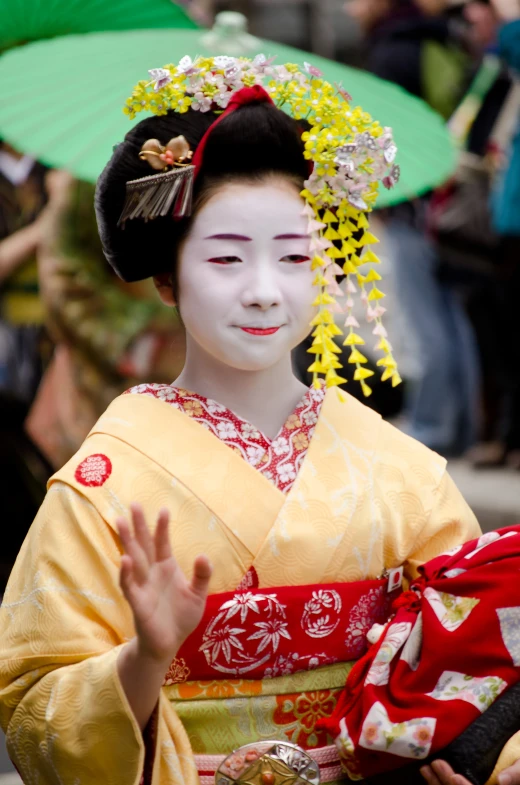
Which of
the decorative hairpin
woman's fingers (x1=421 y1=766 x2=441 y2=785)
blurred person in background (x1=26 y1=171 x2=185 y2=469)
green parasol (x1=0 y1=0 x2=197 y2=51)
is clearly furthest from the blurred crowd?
woman's fingers (x1=421 y1=766 x2=441 y2=785)

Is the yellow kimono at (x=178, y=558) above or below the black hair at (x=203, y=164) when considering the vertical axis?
below

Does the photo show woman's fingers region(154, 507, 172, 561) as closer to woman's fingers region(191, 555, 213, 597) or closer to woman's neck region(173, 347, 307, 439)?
woman's fingers region(191, 555, 213, 597)

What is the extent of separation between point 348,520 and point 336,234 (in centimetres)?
57

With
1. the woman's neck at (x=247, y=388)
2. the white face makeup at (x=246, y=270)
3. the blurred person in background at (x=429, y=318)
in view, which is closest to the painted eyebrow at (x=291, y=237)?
the white face makeup at (x=246, y=270)

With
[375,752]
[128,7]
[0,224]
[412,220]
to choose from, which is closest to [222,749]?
[375,752]

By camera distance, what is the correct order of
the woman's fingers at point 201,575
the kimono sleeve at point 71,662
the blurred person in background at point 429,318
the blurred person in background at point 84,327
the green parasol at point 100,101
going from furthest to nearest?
the blurred person in background at point 429,318 < the blurred person in background at point 84,327 < the green parasol at point 100,101 < the kimono sleeve at point 71,662 < the woman's fingers at point 201,575

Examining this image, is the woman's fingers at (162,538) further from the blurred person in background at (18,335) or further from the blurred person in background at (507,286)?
the blurred person in background at (507,286)

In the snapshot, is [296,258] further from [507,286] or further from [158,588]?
[507,286]

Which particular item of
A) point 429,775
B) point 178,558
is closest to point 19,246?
point 178,558

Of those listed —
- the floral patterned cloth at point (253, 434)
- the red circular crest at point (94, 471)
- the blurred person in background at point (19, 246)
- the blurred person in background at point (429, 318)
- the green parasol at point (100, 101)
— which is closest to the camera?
the red circular crest at point (94, 471)

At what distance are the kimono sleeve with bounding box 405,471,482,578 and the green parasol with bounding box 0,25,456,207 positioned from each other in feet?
4.04

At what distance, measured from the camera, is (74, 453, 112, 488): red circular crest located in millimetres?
2463

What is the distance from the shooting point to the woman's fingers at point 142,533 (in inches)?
85.5

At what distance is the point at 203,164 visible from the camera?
2545 millimetres
